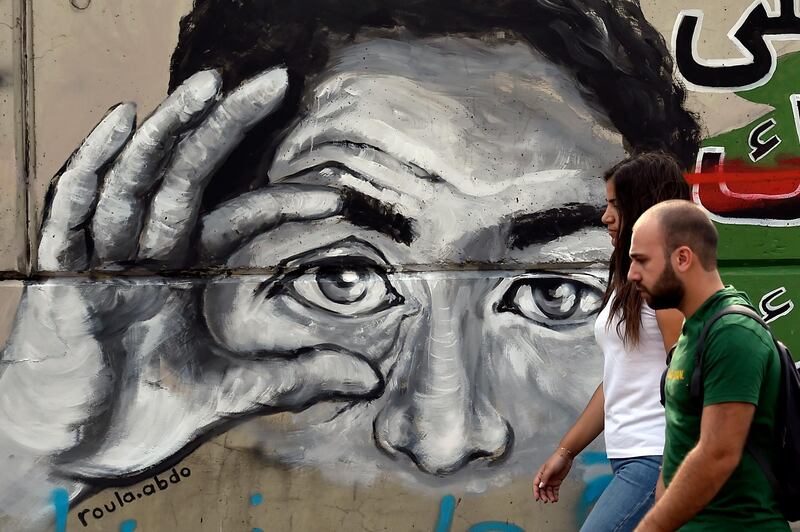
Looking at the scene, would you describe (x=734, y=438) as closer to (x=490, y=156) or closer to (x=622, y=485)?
(x=622, y=485)

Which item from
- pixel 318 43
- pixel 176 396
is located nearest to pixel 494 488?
pixel 176 396

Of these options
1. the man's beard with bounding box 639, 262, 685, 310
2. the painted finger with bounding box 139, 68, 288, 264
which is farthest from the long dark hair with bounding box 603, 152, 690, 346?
the painted finger with bounding box 139, 68, 288, 264

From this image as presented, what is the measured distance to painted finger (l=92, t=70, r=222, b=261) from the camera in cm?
441

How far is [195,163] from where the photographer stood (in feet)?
14.5

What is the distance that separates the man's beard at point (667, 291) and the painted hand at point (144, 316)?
2080 mm

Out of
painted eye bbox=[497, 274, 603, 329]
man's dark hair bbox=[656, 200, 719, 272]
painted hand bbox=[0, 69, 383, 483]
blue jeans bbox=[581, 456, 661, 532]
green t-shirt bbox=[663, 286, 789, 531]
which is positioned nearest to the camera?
green t-shirt bbox=[663, 286, 789, 531]

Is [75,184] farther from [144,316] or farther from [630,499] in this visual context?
[630,499]

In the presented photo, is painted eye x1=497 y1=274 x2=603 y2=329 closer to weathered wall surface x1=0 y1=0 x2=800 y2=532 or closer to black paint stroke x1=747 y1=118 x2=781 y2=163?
weathered wall surface x1=0 y1=0 x2=800 y2=532

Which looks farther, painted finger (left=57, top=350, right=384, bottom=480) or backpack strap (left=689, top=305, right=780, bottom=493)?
painted finger (left=57, top=350, right=384, bottom=480)

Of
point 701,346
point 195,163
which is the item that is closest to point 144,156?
point 195,163

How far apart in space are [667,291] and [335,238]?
7.14 ft

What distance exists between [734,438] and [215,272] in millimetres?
2637

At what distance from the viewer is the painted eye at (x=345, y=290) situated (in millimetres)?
4445

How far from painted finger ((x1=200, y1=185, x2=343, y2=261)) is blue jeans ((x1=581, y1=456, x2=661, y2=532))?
6.13 feet
